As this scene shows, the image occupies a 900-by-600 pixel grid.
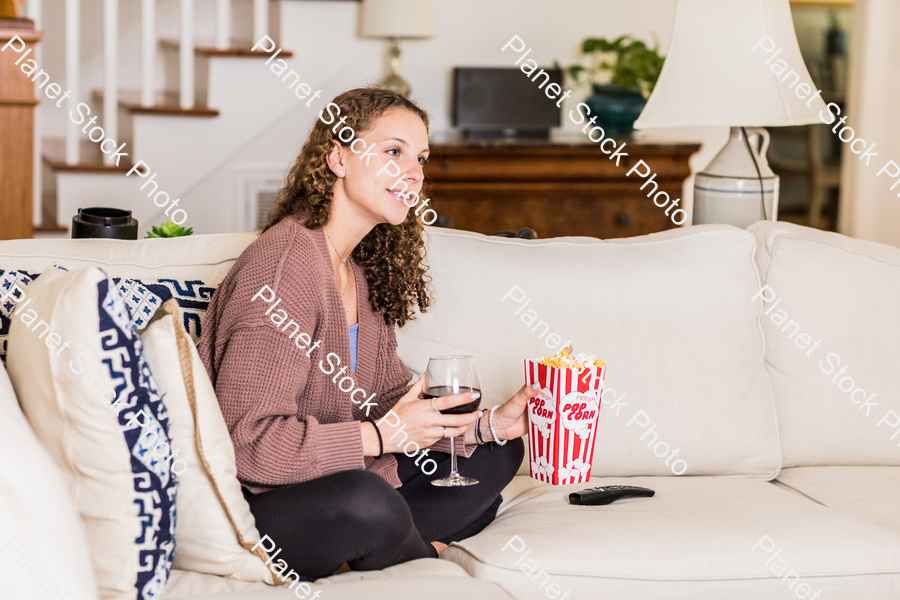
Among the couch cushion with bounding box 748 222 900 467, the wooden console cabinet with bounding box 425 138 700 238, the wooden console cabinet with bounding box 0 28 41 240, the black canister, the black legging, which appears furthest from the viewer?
the wooden console cabinet with bounding box 425 138 700 238

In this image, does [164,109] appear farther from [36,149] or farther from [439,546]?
[439,546]

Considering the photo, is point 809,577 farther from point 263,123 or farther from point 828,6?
point 828,6

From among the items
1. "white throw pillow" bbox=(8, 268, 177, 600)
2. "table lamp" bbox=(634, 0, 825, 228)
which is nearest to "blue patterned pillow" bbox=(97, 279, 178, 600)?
"white throw pillow" bbox=(8, 268, 177, 600)

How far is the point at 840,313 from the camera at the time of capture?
198 cm

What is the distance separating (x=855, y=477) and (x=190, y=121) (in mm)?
2414

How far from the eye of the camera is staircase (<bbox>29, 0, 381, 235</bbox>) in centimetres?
306

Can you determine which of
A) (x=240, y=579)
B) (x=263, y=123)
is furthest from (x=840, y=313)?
(x=263, y=123)

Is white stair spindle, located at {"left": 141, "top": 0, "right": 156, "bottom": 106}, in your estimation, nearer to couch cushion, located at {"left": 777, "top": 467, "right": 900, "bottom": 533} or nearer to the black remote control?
the black remote control

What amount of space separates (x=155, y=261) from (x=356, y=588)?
2.52 feet

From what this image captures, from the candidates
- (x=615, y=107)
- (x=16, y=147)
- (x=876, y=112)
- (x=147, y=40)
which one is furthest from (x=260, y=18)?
(x=876, y=112)

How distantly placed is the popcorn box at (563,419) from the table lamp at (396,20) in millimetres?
2032

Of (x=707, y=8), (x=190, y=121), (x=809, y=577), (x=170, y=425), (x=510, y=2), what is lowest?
(x=809, y=577)

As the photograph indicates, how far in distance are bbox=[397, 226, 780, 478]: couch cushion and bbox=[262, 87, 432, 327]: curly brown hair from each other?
0.32 ft

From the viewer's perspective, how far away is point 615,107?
3623 millimetres
